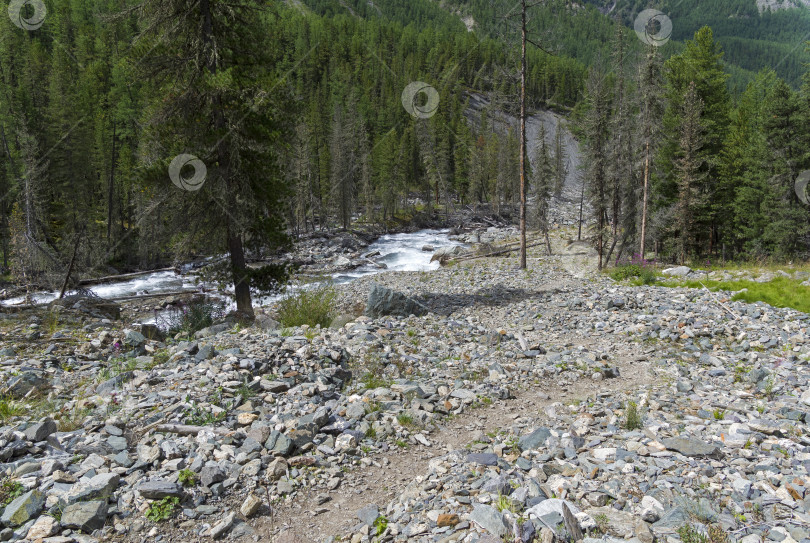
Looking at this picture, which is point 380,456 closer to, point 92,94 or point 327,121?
point 92,94

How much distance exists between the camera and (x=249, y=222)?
13094 millimetres

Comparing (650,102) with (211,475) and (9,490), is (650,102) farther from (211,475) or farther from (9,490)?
(9,490)

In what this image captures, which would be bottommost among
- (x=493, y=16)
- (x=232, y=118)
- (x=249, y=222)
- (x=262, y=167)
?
(x=249, y=222)

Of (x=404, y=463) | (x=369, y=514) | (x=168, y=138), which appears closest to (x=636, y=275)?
(x=404, y=463)

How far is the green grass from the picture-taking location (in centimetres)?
1341

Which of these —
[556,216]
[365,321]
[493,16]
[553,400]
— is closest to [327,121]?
[556,216]

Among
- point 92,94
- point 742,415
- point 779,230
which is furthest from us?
point 92,94

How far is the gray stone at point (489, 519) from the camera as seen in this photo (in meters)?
3.85

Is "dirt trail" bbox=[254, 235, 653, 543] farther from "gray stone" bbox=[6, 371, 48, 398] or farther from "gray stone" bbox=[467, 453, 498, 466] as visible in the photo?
"gray stone" bbox=[6, 371, 48, 398]

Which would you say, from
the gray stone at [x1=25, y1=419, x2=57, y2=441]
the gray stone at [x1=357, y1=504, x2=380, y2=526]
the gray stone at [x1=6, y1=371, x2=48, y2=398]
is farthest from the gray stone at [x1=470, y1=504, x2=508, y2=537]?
the gray stone at [x1=6, y1=371, x2=48, y2=398]

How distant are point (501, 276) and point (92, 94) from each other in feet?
156

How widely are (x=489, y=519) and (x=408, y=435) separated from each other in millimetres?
2542

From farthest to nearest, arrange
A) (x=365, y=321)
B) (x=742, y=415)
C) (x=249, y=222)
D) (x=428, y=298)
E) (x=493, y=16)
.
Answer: (x=493, y=16) → (x=428, y=298) → (x=249, y=222) → (x=365, y=321) → (x=742, y=415)

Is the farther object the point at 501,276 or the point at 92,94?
the point at 92,94
